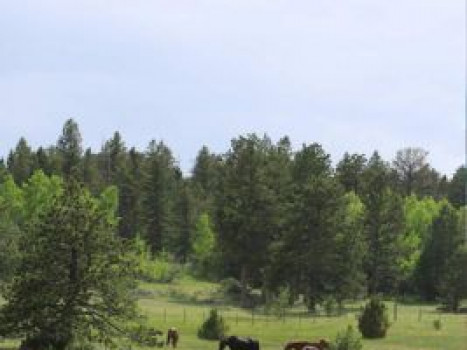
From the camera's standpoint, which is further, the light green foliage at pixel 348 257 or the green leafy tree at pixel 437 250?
the green leafy tree at pixel 437 250

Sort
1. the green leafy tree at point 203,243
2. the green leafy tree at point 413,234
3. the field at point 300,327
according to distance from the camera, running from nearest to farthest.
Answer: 1. the field at point 300,327
2. the green leafy tree at point 413,234
3. the green leafy tree at point 203,243

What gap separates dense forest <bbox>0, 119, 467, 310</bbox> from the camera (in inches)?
3676

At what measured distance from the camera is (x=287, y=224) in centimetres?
9550

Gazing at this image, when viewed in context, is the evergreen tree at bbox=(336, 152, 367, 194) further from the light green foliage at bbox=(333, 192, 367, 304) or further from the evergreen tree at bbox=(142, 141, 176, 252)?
the light green foliage at bbox=(333, 192, 367, 304)

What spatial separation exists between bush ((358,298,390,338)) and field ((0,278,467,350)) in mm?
811

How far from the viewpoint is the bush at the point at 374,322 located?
58.8 m

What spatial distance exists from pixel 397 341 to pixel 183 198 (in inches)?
3231

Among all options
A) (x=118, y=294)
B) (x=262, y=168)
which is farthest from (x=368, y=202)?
(x=118, y=294)

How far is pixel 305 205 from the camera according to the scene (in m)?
93.8

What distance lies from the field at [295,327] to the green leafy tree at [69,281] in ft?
15.9

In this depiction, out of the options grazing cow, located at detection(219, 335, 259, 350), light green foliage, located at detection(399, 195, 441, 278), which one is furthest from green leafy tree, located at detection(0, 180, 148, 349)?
light green foliage, located at detection(399, 195, 441, 278)

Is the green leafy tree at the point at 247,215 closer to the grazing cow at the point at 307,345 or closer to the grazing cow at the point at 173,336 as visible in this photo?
the grazing cow at the point at 173,336

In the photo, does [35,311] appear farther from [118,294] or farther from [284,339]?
[284,339]

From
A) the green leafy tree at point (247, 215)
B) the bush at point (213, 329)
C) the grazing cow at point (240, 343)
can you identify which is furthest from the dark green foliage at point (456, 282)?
the grazing cow at point (240, 343)
